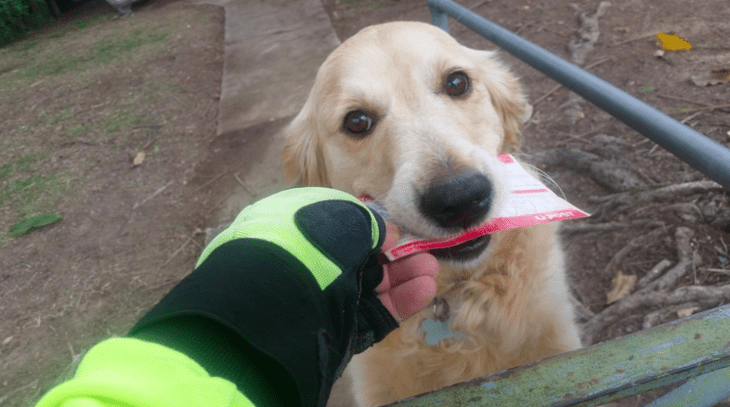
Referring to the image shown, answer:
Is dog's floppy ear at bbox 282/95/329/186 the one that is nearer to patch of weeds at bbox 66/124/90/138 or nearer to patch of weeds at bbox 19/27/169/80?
patch of weeds at bbox 66/124/90/138

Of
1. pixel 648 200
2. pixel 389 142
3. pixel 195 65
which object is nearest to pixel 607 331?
pixel 648 200

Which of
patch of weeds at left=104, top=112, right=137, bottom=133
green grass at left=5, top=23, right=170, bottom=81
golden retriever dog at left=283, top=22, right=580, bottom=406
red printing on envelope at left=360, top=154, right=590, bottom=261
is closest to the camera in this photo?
red printing on envelope at left=360, top=154, right=590, bottom=261

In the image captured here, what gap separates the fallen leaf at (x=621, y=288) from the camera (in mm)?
2316

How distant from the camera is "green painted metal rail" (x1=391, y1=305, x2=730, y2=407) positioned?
29.8 inches

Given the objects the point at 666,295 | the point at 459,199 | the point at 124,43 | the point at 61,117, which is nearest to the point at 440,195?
the point at 459,199

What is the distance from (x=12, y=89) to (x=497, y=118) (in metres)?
7.74

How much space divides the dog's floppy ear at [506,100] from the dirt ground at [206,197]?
36.3 inches

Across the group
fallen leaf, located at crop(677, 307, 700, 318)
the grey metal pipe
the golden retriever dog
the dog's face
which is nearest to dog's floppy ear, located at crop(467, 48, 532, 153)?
the dog's face

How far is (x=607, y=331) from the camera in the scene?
2.24m

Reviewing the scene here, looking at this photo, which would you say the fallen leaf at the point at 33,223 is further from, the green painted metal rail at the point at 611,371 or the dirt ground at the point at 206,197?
the green painted metal rail at the point at 611,371

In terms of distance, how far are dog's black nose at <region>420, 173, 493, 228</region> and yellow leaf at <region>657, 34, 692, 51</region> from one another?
3.28 m

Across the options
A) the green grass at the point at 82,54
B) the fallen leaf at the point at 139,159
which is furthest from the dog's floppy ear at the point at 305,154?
the green grass at the point at 82,54

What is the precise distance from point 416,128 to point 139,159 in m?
3.73

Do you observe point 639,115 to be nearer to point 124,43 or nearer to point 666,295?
point 666,295
